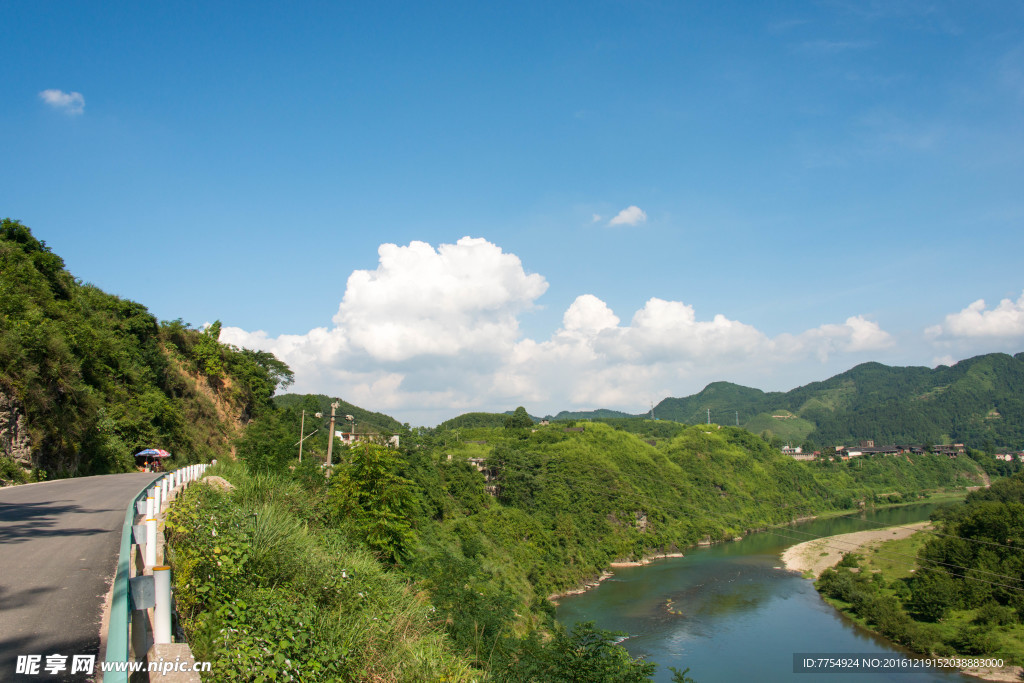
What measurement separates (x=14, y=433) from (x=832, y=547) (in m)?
76.0

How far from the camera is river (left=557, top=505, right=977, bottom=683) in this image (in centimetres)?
3406

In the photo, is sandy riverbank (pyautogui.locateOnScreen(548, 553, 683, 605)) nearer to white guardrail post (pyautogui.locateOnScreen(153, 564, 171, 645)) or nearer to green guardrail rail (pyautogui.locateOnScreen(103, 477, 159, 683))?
white guardrail post (pyautogui.locateOnScreen(153, 564, 171, 645))

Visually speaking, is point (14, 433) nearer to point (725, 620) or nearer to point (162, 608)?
point (162, 608)

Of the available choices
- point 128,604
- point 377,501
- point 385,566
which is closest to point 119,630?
point 128,604

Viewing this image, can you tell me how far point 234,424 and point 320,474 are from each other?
32.3 metres

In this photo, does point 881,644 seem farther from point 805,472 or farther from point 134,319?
point 805,472

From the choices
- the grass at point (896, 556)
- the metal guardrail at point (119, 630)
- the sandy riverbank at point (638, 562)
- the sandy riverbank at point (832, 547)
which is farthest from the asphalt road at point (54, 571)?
the sandy riverbank at point (832, 547)

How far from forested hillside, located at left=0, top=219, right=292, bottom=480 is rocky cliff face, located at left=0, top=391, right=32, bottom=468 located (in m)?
0.04

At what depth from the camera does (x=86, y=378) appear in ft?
93.0

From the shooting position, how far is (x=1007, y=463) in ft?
430

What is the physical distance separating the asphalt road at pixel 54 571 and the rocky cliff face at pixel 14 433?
681cm

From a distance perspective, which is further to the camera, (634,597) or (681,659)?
(634,597)

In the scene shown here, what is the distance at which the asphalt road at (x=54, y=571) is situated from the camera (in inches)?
215

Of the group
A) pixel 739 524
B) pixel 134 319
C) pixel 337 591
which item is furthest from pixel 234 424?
pixel 739 524
